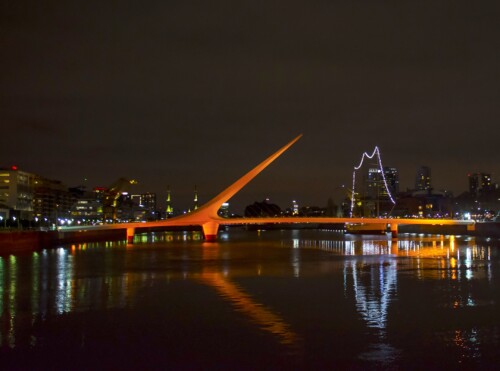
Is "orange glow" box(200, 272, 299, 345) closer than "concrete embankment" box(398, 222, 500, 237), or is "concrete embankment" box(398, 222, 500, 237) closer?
"orange glow" box(200, 272, 299, 345)

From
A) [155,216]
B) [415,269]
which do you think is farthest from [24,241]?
[155,216]

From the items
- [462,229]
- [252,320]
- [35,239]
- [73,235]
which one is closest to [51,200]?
[73,235]

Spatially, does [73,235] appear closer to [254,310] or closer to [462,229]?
[462,229]

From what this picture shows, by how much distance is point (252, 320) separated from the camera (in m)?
12.9

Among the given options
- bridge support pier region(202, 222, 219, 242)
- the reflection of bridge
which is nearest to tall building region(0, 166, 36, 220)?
the reflection of bridge

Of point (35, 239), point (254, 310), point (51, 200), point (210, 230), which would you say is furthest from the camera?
point (51, 200)

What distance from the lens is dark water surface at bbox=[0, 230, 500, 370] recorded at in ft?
31.8

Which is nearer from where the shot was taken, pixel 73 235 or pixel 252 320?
pixel 252 320

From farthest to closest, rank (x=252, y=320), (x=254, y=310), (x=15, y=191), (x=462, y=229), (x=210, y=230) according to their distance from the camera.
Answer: (x=15, y=191), (x=462, y=229), (x=210, y=230), (x=254, y=310), (x=252, y=320)

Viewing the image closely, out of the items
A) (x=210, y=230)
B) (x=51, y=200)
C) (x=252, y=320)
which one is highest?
(x=51, y=200)

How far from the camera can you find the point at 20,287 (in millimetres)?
19781

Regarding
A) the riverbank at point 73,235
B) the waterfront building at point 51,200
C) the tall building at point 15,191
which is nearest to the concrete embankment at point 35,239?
the riverbank at point 73,235

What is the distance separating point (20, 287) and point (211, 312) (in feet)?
Answer: 27.7

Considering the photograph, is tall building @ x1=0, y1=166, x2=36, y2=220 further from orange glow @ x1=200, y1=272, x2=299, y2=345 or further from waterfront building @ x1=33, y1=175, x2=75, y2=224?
orange glow @ x1=200, y1=272, x2=299, y2=345
